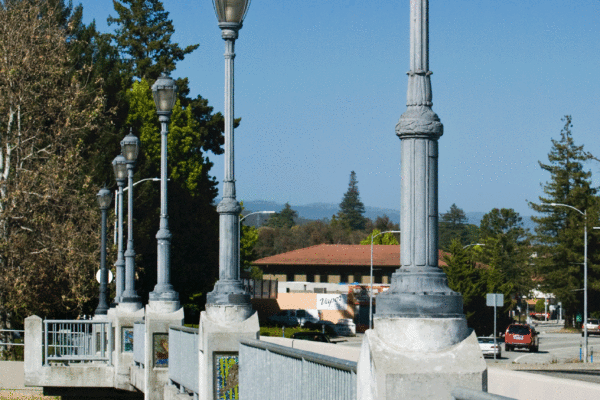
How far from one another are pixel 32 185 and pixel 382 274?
69.3 meters

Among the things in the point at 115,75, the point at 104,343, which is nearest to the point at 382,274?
the point at 115,75

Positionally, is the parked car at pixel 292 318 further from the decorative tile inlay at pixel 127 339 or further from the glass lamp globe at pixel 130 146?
the decorative tile inlay at pixel 127 339

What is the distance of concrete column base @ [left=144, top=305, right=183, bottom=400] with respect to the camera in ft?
56.3

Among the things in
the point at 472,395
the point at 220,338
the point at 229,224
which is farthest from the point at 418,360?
the point at 229,224

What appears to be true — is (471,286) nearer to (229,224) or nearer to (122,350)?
(122,350)

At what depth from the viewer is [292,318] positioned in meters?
81.9

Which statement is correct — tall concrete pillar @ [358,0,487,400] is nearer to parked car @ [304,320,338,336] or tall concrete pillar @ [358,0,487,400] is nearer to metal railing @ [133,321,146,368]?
metal railing @ [133,321,146,368]

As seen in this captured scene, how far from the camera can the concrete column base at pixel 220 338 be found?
1200cm

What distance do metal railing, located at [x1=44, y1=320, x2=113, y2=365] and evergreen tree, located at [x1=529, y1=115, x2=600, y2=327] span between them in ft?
257

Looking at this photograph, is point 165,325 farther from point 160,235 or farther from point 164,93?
point 164,93

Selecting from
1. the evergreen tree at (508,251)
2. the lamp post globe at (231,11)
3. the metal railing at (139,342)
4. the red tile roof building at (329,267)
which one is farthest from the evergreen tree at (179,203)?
the evergreen tree at (508,251)

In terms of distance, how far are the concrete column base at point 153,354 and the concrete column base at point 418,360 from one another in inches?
443

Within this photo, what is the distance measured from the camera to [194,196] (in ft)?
206

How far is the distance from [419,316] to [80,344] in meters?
19.5
